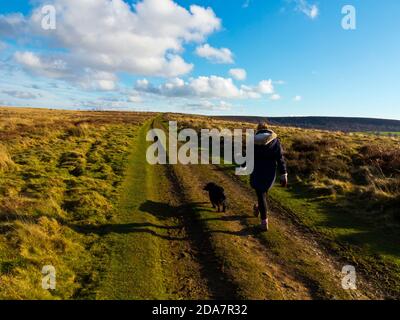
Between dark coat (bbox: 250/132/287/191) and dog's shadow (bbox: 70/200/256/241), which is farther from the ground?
dark coat (bbox: 250/132/287/191)

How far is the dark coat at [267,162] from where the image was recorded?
938 centimetres

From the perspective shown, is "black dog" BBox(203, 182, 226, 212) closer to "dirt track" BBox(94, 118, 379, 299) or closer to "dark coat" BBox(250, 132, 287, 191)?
"dirt track" BBox(94, 118, 379, 299)

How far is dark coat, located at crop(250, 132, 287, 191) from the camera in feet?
30.8

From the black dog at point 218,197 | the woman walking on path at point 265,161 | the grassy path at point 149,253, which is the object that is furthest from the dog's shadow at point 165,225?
the woman walking on path at point 265,161

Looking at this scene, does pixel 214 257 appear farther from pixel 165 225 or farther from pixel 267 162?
pixel 267 162

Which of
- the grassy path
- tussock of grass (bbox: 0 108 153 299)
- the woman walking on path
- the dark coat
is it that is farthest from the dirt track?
the dark coat

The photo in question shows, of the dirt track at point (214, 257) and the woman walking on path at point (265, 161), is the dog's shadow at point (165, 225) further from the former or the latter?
the woman walking on path at point (265, 161)

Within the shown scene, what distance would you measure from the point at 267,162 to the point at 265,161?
0.19 ft

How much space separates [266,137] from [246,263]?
10.9 feet

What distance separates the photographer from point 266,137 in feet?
30.2

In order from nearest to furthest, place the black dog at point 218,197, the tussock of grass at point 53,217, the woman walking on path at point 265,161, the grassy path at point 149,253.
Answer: the grassy path at point 149,253 → the tussock of grass at point 53,217 → the woman walking on path at point 265,161 → the black dog at point 218,197

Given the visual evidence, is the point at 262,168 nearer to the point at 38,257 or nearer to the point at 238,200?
the point at 238,200

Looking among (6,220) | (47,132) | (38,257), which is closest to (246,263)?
(38,257)
